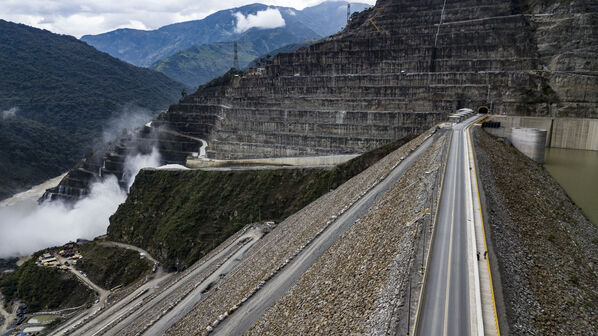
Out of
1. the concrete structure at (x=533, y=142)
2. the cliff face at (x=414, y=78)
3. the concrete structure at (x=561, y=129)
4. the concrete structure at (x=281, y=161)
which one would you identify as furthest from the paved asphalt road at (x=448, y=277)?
the cliff face at (x=414, y=78)

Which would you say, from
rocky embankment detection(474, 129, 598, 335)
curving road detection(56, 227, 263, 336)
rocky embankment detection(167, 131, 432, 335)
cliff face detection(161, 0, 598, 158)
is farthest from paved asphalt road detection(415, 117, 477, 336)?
cliff face detection(161, 0, 598, 158)

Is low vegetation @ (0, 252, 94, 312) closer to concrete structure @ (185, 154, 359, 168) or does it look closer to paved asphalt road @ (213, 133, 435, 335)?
concrete structure @ (185, 154, 359, 168)

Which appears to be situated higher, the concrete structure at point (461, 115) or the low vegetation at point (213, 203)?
the concrete structure at point (461, 115)

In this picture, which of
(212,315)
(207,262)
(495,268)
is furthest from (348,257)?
(207,262)

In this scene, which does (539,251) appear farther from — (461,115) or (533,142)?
(533,142)

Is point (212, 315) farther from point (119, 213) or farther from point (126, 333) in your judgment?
point (119, 213)

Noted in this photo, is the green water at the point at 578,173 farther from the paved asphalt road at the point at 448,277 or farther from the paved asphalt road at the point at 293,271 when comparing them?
the paved asphalt road at the point at 293,271

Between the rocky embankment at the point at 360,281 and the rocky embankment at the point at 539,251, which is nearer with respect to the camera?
the rocky embankment at the point at 539,251

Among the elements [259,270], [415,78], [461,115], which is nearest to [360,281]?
[259,270]
